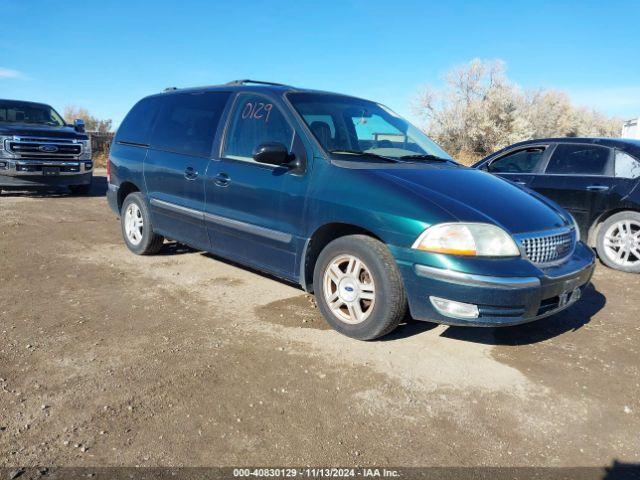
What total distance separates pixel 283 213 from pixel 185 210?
142 cm

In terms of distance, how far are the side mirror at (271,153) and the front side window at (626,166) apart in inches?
173

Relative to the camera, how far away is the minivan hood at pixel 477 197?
3.45 m

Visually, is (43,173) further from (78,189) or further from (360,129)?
(360,129)

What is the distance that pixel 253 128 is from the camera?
450 cm

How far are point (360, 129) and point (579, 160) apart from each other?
355cm

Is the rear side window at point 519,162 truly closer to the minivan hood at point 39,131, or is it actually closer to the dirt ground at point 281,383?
the dirt ground at point 281,383

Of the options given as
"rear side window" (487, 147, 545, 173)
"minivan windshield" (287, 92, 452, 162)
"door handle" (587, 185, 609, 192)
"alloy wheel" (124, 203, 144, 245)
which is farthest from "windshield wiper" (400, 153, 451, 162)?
"alloy wheel" (124, 203, 144, 245)

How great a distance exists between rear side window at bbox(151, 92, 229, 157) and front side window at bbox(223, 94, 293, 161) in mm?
251

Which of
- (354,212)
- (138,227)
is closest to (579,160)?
(354,212)

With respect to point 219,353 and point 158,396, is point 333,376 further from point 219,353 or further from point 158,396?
point 158,396

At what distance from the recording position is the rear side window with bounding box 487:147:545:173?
697cm

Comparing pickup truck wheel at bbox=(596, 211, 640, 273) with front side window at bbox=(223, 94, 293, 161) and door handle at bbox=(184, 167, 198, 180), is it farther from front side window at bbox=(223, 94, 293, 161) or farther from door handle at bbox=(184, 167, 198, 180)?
door handle at bbox=(184, 167, 198, 180)

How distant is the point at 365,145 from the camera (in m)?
4.35

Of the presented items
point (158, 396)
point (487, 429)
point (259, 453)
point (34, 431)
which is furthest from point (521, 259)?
point (34, 431)
